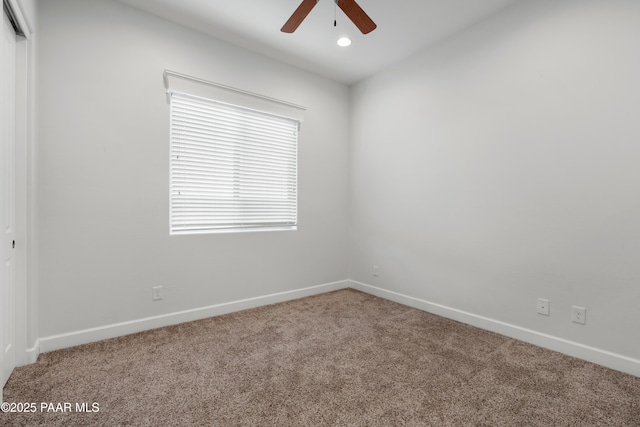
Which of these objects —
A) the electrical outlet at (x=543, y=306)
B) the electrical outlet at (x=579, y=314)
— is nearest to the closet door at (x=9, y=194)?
the electrical outlet at (x=543, y=306)

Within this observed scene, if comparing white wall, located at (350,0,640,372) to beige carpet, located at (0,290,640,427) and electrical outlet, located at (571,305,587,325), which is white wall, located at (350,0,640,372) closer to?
electrical outlet, located at (571,305,587,325)

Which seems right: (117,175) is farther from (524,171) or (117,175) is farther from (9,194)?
(524,171)

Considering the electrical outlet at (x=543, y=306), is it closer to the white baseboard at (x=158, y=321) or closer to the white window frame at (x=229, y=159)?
the white baseboard at (x=158, y=321)

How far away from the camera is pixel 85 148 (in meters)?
2.44

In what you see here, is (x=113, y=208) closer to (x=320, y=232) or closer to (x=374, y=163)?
(x=320, y=232)

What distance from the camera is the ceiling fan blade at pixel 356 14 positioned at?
6.56ft

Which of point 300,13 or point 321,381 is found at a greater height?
point 300,13

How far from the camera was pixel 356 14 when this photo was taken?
208cm

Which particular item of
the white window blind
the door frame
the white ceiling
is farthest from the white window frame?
the door frame

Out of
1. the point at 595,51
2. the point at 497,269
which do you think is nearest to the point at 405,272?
the point at 497,269

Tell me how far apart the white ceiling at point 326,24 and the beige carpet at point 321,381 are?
110 inches

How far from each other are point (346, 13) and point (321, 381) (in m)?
2.42

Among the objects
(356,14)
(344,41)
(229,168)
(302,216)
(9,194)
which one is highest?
(344,41)

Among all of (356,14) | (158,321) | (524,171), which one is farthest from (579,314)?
(158,321)
